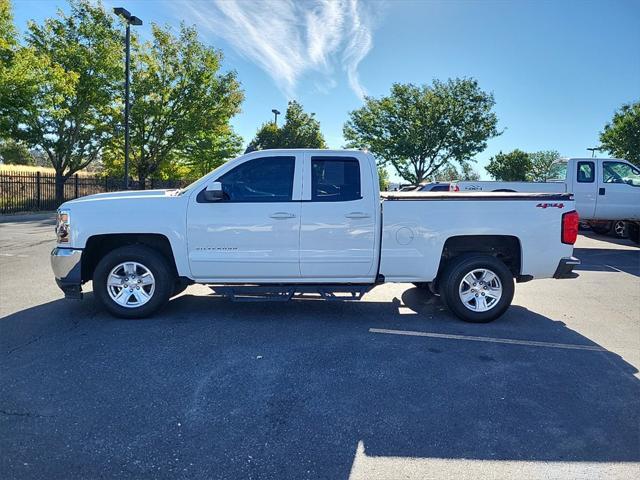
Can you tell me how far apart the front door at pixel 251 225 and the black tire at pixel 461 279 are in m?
1.85

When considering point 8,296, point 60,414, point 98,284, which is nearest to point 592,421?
point 60,414

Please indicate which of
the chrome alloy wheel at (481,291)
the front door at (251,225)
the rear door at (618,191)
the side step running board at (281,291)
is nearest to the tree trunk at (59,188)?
the front door at (251,225)

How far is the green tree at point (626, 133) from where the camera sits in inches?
1089

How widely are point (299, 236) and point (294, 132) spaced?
31.3 metres

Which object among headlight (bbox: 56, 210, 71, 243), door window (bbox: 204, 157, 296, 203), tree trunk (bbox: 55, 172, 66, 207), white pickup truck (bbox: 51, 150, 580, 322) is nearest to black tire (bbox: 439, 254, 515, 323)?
white pickup truck (bbox: 51, 150, 580, 322)

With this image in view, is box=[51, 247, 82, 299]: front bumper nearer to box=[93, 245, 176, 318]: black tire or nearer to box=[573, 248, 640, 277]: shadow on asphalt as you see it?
box=[93, 245, 176, 318]: black tire

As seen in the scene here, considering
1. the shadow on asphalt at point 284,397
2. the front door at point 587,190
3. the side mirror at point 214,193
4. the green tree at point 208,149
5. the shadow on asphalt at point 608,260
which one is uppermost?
the green tree at point 208,149

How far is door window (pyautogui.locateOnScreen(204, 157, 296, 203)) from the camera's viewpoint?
5.16 meters

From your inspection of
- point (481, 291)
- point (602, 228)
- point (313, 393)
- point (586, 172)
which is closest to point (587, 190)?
point (586, 172)

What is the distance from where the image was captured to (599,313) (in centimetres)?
610

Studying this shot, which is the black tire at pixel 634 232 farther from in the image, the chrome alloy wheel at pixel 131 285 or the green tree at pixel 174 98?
the green tree at pixel 174 98

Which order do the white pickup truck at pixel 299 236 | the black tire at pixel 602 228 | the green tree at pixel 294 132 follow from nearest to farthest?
the white pickup truck at pixel 299 236, the black tire at pixel 602 228, the green tree at pixel 294 132

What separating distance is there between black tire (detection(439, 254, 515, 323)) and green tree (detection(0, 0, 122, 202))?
749 inches

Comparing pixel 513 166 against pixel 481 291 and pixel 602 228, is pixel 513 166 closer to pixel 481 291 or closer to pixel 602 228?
pixel 602 228
